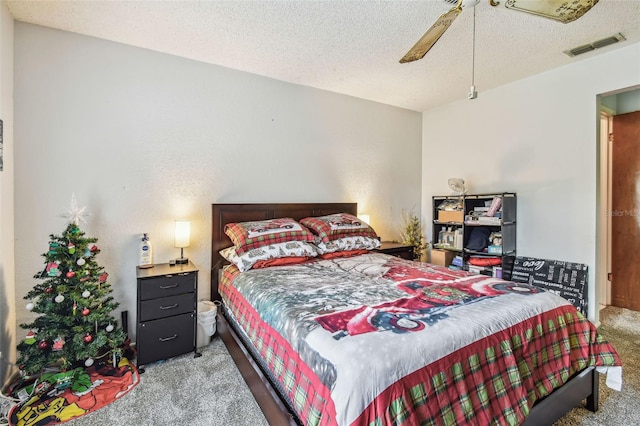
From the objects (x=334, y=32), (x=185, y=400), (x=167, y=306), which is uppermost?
(x=334, y=32)

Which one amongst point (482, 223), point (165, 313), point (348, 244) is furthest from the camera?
point (482, 223)

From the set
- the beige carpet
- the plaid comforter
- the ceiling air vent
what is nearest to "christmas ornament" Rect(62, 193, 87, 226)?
the plaid comforter

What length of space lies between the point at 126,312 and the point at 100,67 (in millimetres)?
2189

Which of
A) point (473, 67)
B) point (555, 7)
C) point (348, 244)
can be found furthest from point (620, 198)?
point (348, 244)

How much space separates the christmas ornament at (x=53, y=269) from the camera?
2.04 metres

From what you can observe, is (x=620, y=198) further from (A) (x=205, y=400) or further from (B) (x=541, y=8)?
(A) (x=205, y=400)

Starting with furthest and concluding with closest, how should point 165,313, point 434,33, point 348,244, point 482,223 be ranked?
point 482,223, point 348,244, point 165,313, point 434,33

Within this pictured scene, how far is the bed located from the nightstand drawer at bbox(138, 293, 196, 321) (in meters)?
0.45

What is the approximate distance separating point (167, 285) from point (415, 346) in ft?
6.67

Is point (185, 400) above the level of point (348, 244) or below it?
below

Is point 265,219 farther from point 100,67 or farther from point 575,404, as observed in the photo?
point 575,404

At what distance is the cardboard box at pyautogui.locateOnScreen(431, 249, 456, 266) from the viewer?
4.07 meters

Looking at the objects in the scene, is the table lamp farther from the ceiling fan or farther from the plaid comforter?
the ceiling fan

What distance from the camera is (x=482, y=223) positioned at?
3.58 m
